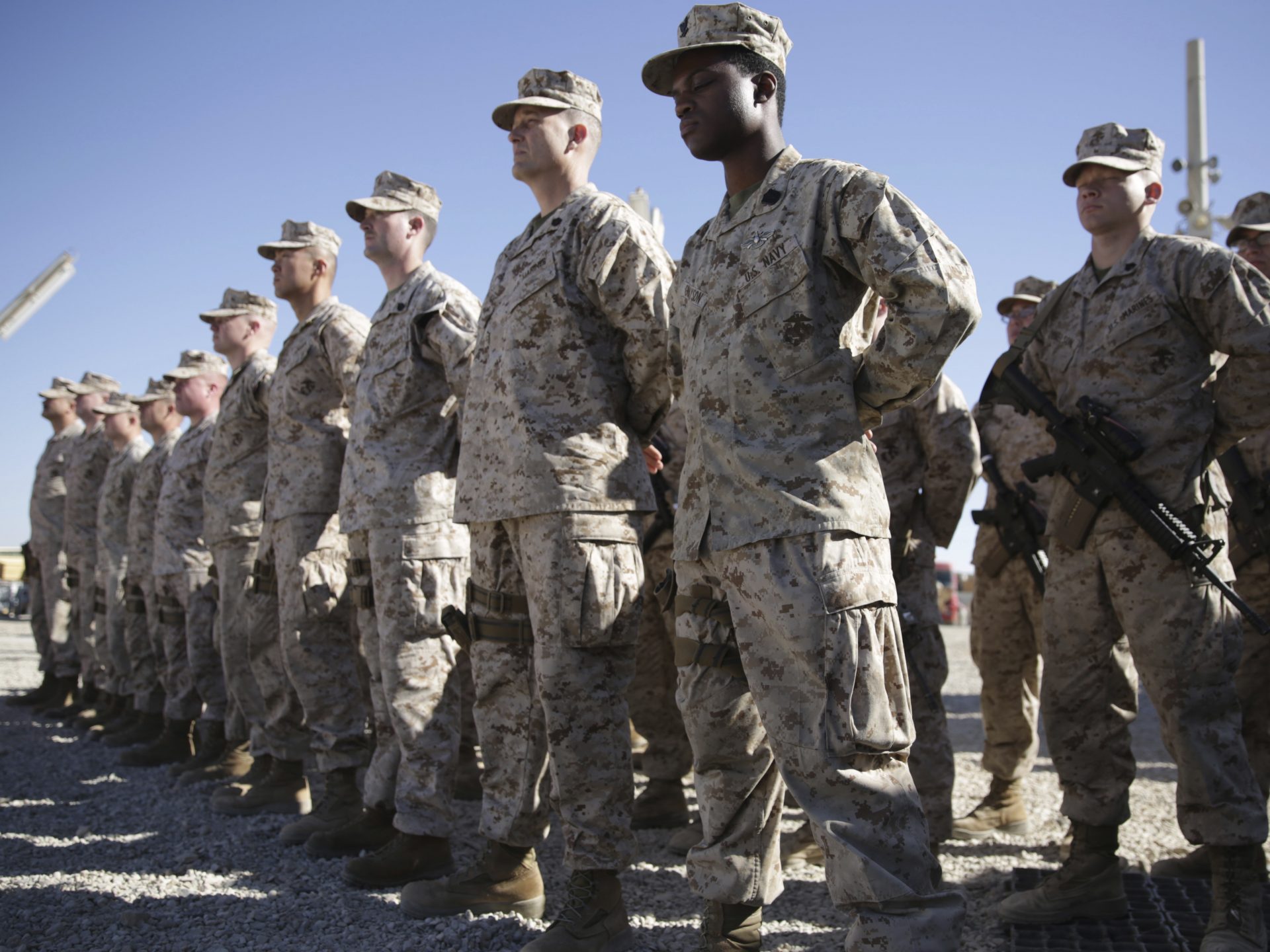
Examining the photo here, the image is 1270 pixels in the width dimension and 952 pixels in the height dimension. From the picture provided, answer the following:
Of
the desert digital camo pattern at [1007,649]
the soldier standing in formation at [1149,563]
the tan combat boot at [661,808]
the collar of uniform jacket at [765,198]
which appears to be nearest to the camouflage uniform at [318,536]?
the tan combat boot at [661,808]

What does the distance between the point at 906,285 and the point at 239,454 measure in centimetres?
493

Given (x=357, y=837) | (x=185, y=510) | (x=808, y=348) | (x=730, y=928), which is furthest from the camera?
(x=185, y=510)

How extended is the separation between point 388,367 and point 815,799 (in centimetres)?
293

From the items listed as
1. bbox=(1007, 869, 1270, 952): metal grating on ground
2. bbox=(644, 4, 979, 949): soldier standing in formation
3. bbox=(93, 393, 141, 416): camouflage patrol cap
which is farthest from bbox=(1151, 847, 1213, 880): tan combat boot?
bbox=(93, 393, 141, 416): camouflage patrol cap

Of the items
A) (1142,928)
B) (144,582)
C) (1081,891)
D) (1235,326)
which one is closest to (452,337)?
(1235,326)

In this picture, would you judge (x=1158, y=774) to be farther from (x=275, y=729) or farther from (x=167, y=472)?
(x=167, y=472)

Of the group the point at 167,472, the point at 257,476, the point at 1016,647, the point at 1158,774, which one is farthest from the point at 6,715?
the point at 1158,774

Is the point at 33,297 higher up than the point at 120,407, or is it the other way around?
the point at 33,297

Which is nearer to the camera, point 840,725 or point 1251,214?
point 840,725

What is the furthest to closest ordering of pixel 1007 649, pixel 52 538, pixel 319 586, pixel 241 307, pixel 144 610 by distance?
pixel 52 538 < pixel 144 610 < pixel 241 307 < pixel 1007 649 < pixel 319 586

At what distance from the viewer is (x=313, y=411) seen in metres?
5.63

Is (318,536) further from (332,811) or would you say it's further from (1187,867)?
(1187,867)

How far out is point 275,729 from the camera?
600 centimetres

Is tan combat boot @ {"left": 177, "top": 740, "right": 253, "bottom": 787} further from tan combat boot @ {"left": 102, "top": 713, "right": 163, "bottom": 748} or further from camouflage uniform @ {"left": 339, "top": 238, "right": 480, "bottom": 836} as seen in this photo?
camouflage uniform @ {"left": 339, "top": 238, "right": 480, "bottom": 836}
